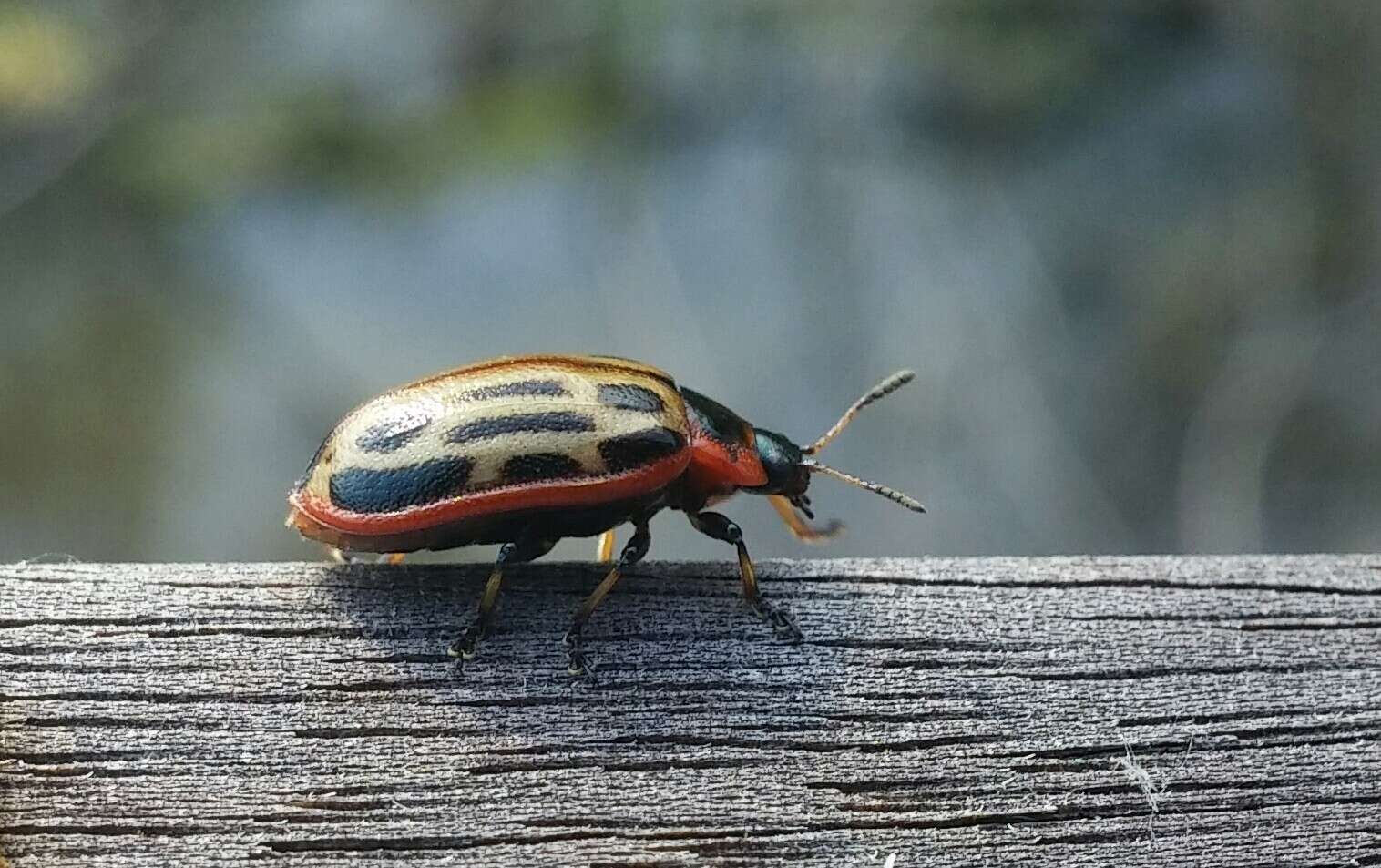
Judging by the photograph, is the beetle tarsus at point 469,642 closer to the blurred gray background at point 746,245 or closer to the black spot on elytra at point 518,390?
the black spot on elytra at point 518,390

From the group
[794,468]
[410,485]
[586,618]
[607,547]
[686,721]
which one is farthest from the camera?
[607,547]

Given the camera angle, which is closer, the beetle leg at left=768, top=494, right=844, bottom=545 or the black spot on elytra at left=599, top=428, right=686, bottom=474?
the black spot on elytra at left=599, top=428, right=686, bottom=474

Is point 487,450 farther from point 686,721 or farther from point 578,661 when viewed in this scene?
point 686,721

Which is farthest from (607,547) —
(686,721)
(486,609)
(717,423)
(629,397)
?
(686,721)

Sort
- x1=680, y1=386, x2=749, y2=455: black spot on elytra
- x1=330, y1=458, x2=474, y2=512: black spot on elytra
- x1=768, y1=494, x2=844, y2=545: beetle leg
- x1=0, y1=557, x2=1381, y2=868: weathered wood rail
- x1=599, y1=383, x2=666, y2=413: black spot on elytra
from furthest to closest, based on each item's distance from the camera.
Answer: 1. x1=768, y1=494, x2=844, y2=545: beetle leg
2. x1=680, y1=386, x2=749, y2=455: black spot on elytra
3. x1=599, y1=383, x2=666, y2=413: black spot on elytra
4. x1=330, y1=458, x2=474, y2=512: black spot on elytra
5. x1=0, y1=557, x2=1381, y2=868: weathered wood rail

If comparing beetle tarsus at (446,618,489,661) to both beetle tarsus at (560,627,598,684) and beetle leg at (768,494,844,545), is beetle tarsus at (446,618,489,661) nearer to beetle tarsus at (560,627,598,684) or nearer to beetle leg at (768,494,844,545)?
beetle tarsus at (560,627,598,684)

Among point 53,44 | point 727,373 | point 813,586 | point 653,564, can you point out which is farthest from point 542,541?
point 53,44

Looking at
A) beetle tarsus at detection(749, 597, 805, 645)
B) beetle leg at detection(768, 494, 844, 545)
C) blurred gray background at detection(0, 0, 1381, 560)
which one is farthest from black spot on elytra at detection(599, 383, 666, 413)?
blurred gray background at detection(0, 0, 1381, 560)
